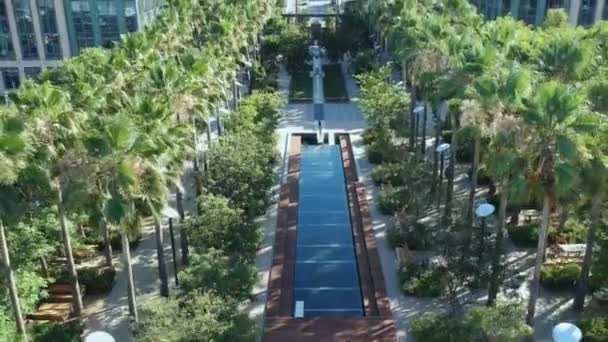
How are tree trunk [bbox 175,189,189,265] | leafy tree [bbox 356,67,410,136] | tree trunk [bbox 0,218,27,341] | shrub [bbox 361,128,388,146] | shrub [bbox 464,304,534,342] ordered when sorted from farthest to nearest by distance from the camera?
shrub [bbox 361,128,388,146] → leafy tree [bbox 356,67,410,136] → tree trunk [bbox 175,189,189,265] → tree trunk [bbox 0,218,27,341] → shrub [bbox 464,304,534,342]

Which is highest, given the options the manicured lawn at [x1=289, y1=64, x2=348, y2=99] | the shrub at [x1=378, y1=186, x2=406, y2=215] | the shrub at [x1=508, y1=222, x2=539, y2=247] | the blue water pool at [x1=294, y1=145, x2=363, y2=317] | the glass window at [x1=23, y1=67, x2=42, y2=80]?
the glass window at [x1=23, y1=67, x2=42, y2=80]

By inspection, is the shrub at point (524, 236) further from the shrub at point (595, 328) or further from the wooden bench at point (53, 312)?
the wooden bench at point (53, 312)

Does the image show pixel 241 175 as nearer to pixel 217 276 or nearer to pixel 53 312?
pixel 217 276

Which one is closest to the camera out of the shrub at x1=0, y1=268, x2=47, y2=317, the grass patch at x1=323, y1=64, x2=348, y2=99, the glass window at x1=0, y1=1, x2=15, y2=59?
the shrub at x1=0, y1=268, x2=47, y2=317

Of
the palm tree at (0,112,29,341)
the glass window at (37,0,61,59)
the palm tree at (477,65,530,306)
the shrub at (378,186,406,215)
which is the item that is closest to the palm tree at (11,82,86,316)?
the palm tree at (0,112,29,341)

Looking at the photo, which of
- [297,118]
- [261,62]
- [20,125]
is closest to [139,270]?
[20,125]

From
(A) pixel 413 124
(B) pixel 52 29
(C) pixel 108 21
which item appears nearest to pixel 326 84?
(C) pixel 108 21

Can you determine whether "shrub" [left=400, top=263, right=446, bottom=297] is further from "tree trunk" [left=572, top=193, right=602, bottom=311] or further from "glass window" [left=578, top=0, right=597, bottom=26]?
"glass window" [left=578, top=0, right=597, bottom=26]

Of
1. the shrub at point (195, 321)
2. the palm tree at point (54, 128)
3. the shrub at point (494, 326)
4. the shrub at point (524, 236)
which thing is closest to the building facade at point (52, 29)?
the palm tree at point (54, 128)
